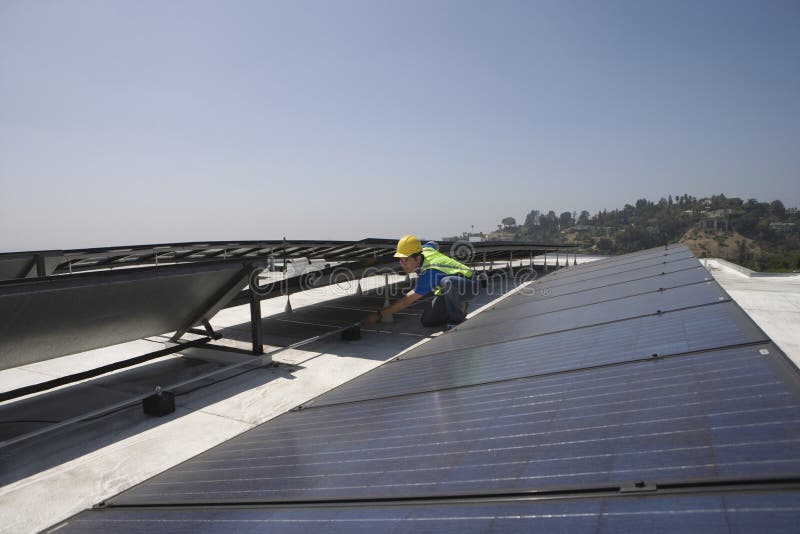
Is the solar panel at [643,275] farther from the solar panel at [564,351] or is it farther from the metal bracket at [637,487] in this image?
the metal bracket at [637,487]

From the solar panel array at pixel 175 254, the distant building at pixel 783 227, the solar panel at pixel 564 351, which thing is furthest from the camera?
the distant building at pixel 783 227

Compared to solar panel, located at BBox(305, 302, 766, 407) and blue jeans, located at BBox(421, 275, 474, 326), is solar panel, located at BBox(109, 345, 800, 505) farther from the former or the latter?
blue jeans, located at BBox(421, 275, 474, 326)

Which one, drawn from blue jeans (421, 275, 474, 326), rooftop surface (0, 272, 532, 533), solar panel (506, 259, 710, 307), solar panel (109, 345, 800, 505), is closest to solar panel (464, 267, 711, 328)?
solar panel (506, 259, 710, 307)

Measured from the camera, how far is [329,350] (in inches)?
394

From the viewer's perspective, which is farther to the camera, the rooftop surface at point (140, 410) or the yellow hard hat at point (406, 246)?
the yellow hard hat at point (406, 246)

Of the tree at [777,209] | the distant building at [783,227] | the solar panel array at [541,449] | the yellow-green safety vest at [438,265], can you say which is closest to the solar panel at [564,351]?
the solar panel array at [541,449]

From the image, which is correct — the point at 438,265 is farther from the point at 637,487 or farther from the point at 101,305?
the point at 637,487

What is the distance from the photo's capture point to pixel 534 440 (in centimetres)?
228

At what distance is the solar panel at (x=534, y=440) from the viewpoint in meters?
1.75

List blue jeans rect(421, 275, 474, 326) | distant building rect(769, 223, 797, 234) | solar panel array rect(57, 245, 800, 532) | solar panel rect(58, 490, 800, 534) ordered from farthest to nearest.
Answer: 1. distant building rect(769, 223, 797, 234)
2. blue jeans rect(421, 275, 474, 326)
3. solar panel array rect(57, 245, 800, 532)
4. solar panel rect(58, 490, 800, 534)

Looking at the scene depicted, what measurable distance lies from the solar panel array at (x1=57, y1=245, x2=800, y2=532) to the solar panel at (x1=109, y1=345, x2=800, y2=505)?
1 centimetres

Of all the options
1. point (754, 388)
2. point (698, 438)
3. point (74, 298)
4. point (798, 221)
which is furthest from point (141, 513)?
point (798, 221)

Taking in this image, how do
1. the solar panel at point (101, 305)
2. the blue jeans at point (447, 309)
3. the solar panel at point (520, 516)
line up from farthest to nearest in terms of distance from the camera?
the blue jeans at point (447, 309), the solar panel at point (101, 305), the solar panel at point (520, 516)

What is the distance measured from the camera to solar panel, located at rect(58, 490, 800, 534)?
128cm
